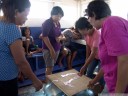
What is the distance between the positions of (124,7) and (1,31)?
3.57 metres

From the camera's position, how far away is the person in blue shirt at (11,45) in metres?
0.96

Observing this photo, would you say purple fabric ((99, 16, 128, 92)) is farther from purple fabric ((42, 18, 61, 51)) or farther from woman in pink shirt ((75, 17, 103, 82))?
purple fabric ((42, 18, 61, 51))

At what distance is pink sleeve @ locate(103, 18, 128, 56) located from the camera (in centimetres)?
71

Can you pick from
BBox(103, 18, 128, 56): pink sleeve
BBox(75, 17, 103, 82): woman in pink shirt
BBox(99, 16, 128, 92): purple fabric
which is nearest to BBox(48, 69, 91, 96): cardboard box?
BBox(75, 17, 103, 82): woman in pink shirt

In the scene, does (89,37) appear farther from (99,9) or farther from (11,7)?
(11,7)

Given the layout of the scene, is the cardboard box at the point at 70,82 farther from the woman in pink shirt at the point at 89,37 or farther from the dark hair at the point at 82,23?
the dark hair at the point at 82,23

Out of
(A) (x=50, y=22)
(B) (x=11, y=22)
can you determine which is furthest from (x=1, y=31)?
(A) (x=50, y=22)

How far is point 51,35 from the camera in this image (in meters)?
2.23

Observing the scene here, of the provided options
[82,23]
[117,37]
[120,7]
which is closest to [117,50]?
[117,37]

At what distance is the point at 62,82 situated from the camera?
1372 millimetres

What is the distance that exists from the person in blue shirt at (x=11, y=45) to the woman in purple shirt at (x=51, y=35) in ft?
3.53

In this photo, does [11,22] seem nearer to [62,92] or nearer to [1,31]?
[1,31]

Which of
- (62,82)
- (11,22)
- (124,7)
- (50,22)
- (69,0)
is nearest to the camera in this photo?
(11,22)

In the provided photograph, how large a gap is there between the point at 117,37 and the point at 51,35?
1.58 meters
